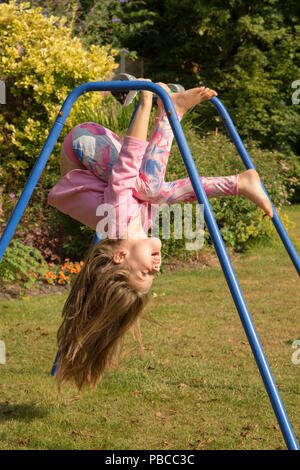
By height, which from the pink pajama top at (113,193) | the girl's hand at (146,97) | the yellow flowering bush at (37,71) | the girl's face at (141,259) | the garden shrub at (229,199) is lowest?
the garden shrub at (229,199)

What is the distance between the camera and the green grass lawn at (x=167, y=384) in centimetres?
277

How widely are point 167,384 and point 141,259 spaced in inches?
47.4

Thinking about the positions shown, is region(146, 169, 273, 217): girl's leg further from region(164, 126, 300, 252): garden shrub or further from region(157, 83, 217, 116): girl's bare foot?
region(164, 126, 300, 252): garden shrub

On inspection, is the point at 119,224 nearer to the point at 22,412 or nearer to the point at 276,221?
the point at 276,221

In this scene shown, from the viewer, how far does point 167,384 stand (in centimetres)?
338

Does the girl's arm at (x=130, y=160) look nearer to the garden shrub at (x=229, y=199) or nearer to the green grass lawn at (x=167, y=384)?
the green grass lawn at (x=167, y=384)

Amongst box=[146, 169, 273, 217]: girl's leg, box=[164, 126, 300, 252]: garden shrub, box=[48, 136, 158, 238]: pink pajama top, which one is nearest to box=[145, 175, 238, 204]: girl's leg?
box=[146, 169, 273, 217]: girl's leg

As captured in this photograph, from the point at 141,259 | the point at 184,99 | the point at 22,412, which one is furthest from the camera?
the point at 22,412

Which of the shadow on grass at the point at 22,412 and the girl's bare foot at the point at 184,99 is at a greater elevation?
the girl's bare foot at the point at 184,99

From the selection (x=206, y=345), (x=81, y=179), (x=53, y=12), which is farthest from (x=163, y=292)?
(x=53, y=12)

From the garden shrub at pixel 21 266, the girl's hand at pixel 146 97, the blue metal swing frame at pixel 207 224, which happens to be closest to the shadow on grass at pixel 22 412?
the blue metal swing frame at pixel 207 224

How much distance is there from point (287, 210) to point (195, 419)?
6995mm

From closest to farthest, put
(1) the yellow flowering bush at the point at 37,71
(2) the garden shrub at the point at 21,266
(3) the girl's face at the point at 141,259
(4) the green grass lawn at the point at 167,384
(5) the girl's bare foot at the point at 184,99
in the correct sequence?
1. (3) the girl's face at the point at 141,259
2. (5) the girl's bare foot at the point at 184,99
3. (4) the green grass lawn at the point at 167,384
4. (2) the garden shrub at the point at 21,266
5. (1) the yellow flowering bush at the point at 37,71

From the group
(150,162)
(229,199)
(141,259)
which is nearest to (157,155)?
(150,162)
